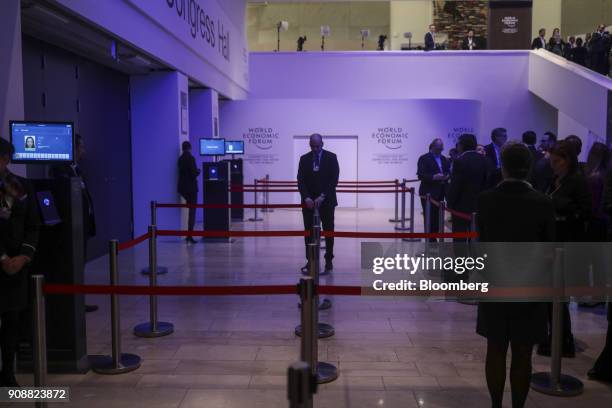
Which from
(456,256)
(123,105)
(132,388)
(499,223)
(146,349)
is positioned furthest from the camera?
(123,105)

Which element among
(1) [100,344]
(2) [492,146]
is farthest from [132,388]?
Answer: (2) [492,146]

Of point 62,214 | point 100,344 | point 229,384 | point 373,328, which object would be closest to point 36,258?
point 62,214

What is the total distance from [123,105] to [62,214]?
660cm

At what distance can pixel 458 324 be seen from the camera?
20.5 feet

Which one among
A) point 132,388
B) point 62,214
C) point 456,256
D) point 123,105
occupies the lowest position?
point 132,388

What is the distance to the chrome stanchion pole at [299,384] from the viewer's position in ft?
7.69

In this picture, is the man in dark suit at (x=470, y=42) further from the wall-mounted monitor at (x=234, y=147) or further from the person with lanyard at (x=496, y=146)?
the person with lanyard at (x=496, y=146)

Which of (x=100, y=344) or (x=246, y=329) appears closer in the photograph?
(x=100, y=344)

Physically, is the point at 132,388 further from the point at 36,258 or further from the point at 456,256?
the point at 456,256

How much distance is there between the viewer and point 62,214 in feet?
15.9

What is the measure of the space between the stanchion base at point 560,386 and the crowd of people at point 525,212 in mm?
267

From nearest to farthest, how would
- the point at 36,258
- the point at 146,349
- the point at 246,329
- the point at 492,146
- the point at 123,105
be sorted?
the point at 36,258 → the point at 146,349 → the point at 246,329 → the point at 492,146 → the point at 123,105

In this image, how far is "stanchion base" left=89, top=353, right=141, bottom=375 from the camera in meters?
4.90

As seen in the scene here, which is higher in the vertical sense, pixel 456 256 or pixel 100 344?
pixel 456 256
